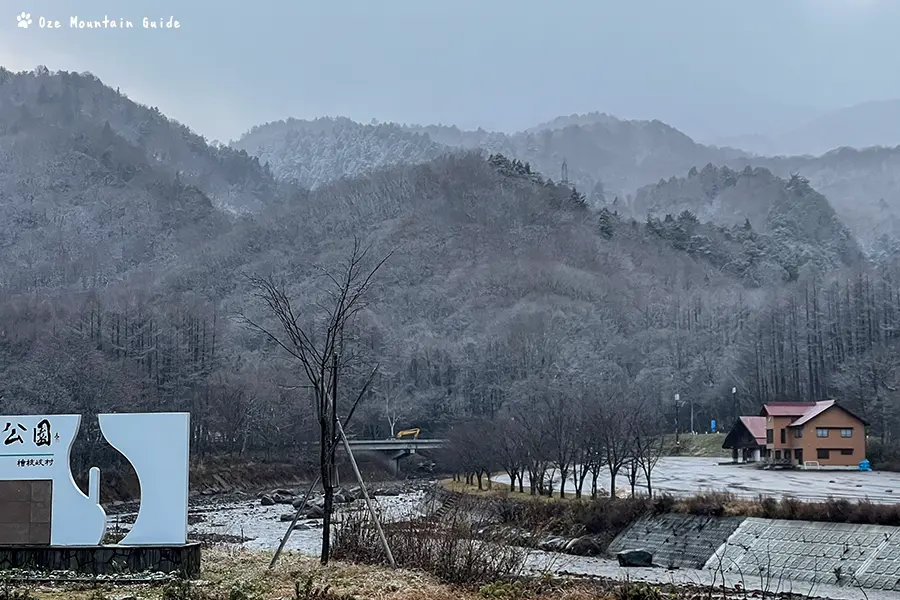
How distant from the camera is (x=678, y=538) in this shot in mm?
28734

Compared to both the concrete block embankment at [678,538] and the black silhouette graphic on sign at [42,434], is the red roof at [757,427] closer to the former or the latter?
the concrete block embankment at [678,538]

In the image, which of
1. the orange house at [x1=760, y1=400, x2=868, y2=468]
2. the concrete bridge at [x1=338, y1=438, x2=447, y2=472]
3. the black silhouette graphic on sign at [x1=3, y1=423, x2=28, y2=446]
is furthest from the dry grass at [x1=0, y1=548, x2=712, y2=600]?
the concrete bridge at [x1=338, y1=438, x2=447, y2=472]

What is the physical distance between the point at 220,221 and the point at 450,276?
5925 centimetres

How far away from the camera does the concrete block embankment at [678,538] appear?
1067 inches

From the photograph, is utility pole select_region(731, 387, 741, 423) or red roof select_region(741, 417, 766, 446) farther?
utility pole select_region(731, 387, 741, 423)

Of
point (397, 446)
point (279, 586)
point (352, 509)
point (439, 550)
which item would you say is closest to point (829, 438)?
point (352, 509)

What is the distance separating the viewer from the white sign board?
15.2m

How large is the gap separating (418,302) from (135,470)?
108 metres

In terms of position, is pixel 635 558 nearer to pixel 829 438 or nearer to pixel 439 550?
pixel 439 550

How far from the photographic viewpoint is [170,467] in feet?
49.9

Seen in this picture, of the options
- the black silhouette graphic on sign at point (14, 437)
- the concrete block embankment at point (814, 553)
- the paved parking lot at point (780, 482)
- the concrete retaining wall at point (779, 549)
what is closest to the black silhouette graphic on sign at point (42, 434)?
the black silhouette graphic on sign at point (14, 437)

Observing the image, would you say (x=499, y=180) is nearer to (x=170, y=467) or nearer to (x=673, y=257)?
(x=673, y=257)

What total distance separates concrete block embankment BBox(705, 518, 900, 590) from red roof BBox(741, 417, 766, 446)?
2968cm

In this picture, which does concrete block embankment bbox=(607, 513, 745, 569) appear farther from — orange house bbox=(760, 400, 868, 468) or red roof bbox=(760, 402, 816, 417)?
red roof bbox=(760, 402, 816, 417)
